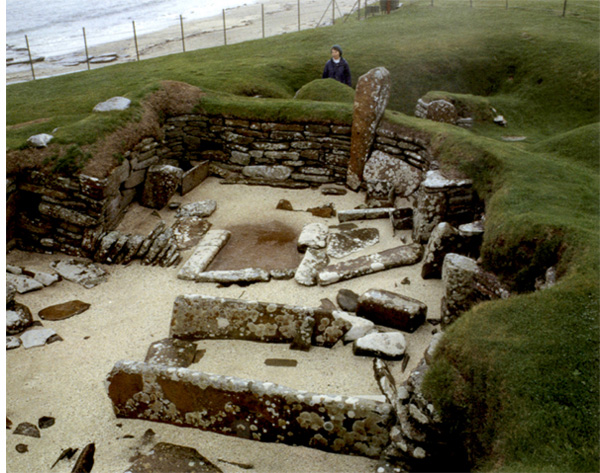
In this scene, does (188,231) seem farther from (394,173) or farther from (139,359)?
(394,173)

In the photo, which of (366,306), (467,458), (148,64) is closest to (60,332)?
(366,306)

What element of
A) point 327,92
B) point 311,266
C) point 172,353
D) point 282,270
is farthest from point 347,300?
point 327,92

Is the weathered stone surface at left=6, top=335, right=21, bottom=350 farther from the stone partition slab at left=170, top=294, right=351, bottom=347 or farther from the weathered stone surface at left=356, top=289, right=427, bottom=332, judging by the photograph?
the weathered stone surface at left=356, top=289, right=427, bottom=332

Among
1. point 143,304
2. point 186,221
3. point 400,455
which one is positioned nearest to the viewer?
point 400,455

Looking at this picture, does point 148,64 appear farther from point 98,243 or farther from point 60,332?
point 60,332

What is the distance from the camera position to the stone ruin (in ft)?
15.6

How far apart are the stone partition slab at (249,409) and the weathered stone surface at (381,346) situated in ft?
4.48

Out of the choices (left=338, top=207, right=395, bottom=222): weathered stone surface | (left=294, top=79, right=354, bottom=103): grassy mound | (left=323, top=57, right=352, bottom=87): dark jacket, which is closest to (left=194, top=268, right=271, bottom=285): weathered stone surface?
(left=338, top=207, right=395, bottom=222): weathered stone surface

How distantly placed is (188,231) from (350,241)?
3245 mm

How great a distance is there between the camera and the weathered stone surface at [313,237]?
9016mm

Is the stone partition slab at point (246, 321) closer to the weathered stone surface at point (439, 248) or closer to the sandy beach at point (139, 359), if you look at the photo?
the sandy beach at point (139, 359)

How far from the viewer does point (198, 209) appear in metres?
10.7

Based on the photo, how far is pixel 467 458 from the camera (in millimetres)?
4195

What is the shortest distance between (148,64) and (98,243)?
11289 mm
